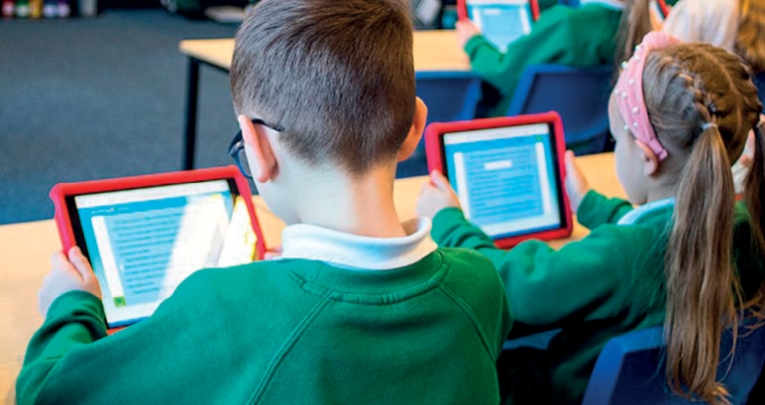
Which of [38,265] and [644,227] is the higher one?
[644,227]

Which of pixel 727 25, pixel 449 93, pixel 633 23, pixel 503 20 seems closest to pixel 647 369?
pixel 727 25

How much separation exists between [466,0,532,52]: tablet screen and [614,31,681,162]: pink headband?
1775 mm

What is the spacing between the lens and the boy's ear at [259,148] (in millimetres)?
928

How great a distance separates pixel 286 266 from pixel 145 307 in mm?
467

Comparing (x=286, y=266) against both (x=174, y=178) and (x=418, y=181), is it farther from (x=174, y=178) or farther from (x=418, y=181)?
(x=418, y=181)

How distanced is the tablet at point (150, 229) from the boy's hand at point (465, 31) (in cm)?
173

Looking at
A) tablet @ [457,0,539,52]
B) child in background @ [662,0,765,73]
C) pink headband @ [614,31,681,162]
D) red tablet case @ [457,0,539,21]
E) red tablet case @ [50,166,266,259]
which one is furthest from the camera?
tablet @ [457,0,539,52]

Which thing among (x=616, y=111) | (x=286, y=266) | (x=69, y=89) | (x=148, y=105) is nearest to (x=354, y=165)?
(x=286, y=266)

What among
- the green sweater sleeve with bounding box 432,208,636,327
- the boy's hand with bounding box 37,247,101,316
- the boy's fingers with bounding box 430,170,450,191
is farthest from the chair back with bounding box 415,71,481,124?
the boy's hand with bounding box 37,247,101,316

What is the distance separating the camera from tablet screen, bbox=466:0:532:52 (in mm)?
3162

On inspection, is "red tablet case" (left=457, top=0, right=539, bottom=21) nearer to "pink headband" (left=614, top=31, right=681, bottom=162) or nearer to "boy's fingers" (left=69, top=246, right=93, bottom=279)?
"pink headband" (left=614, top=31, right=681, bottom=162)

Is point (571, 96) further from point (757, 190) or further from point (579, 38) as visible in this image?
point (757, 190)

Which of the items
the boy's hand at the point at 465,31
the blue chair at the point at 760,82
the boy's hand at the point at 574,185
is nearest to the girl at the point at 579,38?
the boy's hand at the point at 465,31

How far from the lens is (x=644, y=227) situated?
4.31 feet
